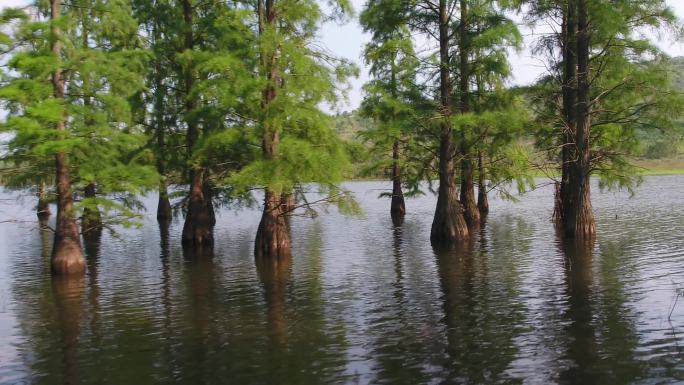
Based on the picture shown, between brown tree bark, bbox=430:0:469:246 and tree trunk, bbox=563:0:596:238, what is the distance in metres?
4.84

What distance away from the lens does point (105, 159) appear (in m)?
20.5

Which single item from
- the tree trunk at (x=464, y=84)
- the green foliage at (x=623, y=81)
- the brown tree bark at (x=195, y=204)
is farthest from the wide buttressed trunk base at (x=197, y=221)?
the green foliage at (x=623, y=81)

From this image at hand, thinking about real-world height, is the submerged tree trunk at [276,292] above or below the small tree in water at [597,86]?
below

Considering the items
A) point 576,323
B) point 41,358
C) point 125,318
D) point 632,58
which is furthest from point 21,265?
point 632,58

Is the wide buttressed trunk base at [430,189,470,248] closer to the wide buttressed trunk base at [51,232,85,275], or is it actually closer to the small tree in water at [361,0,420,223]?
the small tree in water at [361,0,420,223]

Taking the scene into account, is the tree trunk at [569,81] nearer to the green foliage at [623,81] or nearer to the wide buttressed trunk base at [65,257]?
the green foliage at [623,81]

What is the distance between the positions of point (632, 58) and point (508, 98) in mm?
5172

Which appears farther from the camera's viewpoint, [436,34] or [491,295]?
[436,34]

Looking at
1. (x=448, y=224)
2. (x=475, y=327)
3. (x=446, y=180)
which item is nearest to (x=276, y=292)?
(x=475, y=327)

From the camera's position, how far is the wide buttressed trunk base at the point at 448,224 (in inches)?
1059

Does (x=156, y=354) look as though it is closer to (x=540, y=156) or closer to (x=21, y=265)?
(x=21, y=265)

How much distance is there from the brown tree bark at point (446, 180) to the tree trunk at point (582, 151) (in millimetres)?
4839

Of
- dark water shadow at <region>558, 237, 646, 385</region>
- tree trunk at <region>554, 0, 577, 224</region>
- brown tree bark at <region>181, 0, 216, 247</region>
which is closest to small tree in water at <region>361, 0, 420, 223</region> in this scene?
tree trunk at <region>554, 0, 577, 224</region>

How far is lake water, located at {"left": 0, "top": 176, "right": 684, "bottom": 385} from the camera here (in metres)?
10.3
